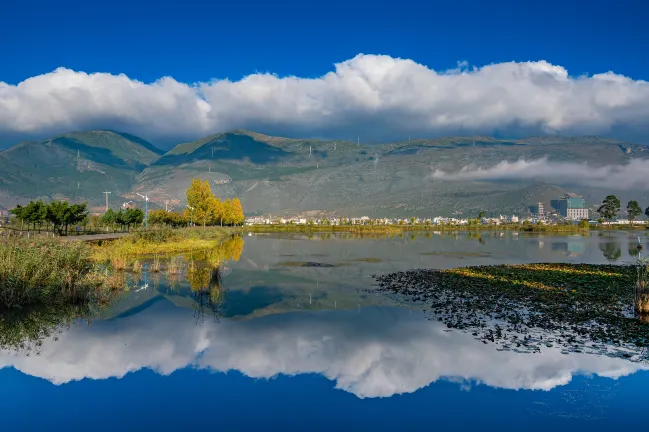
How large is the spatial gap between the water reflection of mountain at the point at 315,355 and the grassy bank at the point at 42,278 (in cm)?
423

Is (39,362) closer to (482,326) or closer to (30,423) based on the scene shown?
(30,423)

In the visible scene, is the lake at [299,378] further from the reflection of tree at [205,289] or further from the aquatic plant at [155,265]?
the aquatic plant at [155,265]

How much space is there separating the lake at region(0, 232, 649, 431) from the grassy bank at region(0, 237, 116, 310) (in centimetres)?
327

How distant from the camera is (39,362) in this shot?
44.5ft

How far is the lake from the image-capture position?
10359 millimetres

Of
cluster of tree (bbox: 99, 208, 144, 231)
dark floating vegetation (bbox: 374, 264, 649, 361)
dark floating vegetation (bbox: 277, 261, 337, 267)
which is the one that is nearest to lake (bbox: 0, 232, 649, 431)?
dark floating vegetation (bbox: 374, 264, 649, 361)

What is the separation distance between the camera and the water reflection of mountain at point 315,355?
1273 centimetres

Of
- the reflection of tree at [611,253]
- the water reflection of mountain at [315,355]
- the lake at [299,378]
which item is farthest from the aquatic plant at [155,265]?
the reflection of tree at [611,253]

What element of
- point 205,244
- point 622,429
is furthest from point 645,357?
point 205,244

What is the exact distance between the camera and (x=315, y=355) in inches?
574

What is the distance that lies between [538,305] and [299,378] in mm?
12753

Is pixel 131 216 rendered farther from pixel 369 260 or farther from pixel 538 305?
pixel 538 305

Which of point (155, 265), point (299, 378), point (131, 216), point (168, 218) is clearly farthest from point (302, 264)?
point (168, 218)

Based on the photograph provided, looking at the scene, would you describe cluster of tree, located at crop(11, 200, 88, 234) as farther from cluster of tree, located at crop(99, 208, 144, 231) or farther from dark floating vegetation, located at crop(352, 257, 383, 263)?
dark floating vegetation, located at crop(352, 257, 383, 263)
